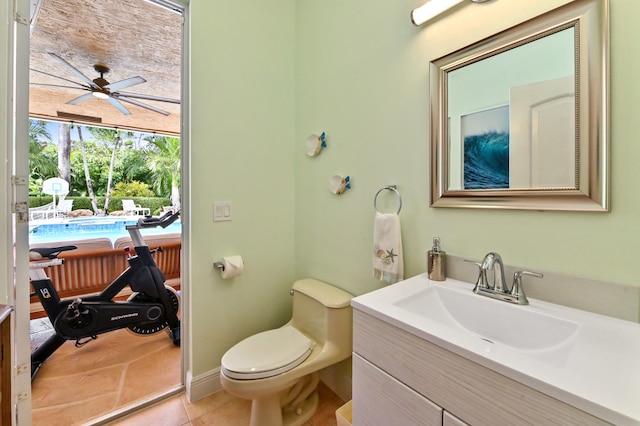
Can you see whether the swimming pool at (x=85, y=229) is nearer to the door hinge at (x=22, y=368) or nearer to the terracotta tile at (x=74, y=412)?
the terracotta tile at (x=74, y=412)

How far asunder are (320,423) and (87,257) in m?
3.06

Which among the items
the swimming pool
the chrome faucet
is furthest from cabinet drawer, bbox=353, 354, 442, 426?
the swimming pool

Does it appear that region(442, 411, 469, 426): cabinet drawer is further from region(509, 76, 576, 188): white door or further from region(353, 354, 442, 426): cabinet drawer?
region(509, 76, 576, 188): white door

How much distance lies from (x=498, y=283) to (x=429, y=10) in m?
1.14

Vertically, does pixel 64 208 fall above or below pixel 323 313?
above

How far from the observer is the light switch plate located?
5.36 feet

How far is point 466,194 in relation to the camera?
3.54ft

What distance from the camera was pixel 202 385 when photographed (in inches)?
63.4

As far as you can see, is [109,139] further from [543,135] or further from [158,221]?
[543,135]

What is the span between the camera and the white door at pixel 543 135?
0.85 metres

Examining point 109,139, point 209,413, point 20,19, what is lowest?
point 209,413

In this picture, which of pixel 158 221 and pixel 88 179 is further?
pixel 88 179

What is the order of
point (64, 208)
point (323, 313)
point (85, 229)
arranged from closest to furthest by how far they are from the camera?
point (323, 313)
point (64, 208)
point (85, 229)

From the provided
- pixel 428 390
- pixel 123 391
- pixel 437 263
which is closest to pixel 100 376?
pixel 123 391
